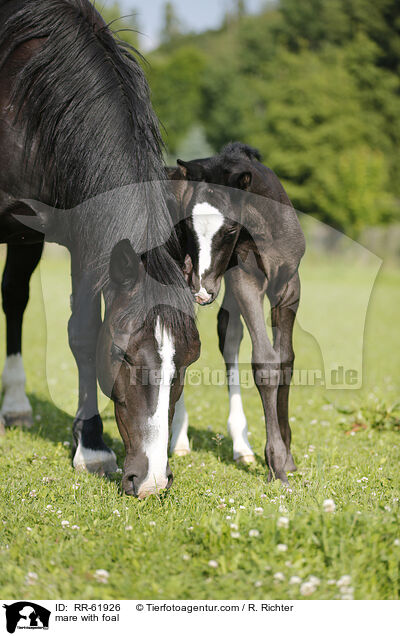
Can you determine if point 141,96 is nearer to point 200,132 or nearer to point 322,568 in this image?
point 322,568

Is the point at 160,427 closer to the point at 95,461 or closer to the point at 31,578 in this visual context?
the point at 31,578

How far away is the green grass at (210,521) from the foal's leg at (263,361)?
218mm

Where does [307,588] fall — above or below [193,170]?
below

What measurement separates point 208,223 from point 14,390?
3127 mm

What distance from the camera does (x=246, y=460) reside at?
4922 mm

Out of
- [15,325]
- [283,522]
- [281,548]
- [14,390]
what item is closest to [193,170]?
[283,522]

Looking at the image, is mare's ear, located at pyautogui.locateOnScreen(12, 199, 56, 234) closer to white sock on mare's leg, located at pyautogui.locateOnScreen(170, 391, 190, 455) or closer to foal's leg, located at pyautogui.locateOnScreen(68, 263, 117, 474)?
foal's leg, located at pyautogui.locateOnScreen(68, 263, 117, 474)

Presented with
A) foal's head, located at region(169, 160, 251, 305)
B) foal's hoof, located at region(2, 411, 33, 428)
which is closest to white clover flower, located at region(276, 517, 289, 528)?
foal's head, located at region(169, 160, 251, 305)

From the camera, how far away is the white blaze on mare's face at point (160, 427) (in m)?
3.52

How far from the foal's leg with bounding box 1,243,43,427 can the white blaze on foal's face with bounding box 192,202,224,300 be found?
237cm

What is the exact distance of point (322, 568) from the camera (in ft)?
9.15

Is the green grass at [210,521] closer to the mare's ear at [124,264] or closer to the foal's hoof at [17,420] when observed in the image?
the foal's hoof at [17,420]

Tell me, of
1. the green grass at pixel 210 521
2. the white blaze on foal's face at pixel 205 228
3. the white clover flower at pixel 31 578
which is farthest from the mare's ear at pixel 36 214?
the white clover flower at pixel 31 578
